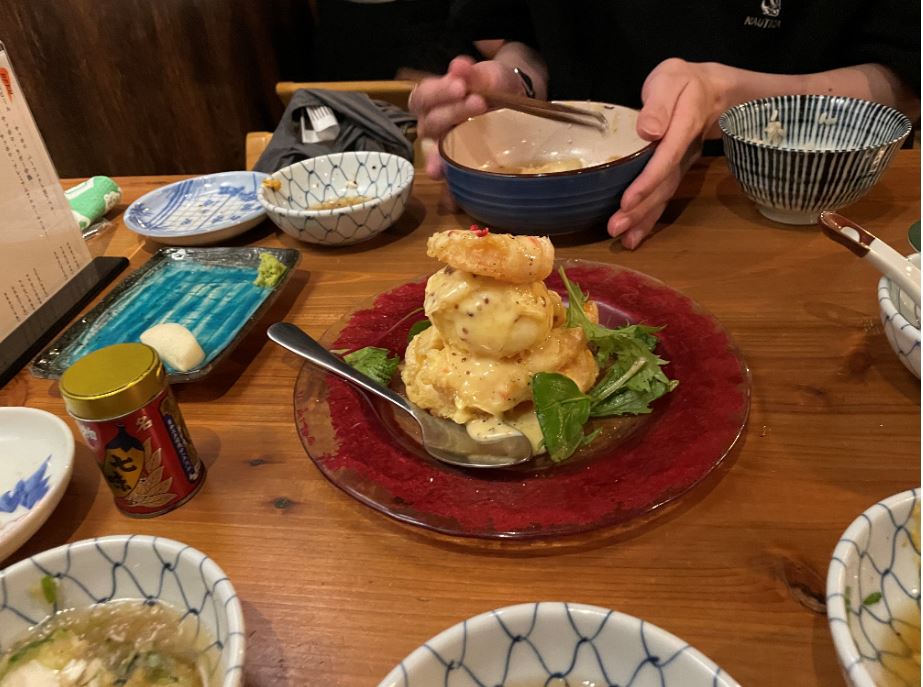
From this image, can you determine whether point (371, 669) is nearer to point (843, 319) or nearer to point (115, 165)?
point (843, 319)

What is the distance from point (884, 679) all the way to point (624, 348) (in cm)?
62

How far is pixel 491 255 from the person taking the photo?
1.05 metres

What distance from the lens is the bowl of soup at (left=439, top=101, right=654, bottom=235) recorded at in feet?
5.13

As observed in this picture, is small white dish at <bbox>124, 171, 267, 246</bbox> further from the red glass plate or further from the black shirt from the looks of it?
the black shirt

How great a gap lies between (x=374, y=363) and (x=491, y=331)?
0.87 feet

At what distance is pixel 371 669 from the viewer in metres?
0.80

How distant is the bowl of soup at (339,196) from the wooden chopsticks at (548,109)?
294 millimetres

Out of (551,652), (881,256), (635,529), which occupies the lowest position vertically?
(635,529)

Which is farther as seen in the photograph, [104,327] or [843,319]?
[104,327]

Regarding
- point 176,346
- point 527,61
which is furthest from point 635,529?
point 527,61

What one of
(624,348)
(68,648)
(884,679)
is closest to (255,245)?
(624,348)

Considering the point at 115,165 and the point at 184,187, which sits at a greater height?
the point at 184,187

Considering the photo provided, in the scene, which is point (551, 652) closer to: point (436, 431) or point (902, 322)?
point (436, 431)

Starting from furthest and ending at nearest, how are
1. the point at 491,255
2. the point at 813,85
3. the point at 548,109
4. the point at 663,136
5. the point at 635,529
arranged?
the point at 813,85 → the point at 548,109 → the point at 663,136 → the point at 491,255 → the point at 635,529
